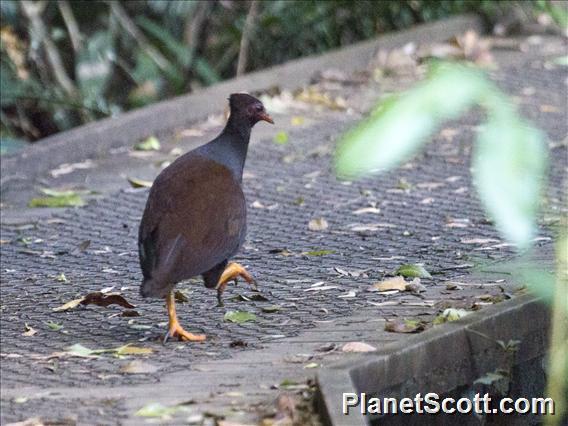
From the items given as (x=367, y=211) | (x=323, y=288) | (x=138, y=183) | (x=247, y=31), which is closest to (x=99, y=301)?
(x=323, y=288)

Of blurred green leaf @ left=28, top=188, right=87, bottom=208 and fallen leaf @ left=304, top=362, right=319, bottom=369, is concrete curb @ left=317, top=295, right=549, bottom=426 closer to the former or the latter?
fallen leaf @ left=304, top=362, right=319, bottom=369

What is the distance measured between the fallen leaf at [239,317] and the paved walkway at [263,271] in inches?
1.7

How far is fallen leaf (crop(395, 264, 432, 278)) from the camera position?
234 inches

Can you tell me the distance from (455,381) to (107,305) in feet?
5.58

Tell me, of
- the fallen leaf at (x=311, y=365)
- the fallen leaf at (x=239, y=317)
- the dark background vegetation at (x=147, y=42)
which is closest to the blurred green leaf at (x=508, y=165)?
the fallen leaf at (x=311, y=365)

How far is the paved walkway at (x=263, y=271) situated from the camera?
4.41 m

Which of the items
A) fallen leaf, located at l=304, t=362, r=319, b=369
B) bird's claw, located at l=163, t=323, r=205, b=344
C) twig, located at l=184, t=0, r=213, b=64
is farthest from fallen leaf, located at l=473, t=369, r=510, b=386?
twig, located at l=184, t=0, r=213, b=64

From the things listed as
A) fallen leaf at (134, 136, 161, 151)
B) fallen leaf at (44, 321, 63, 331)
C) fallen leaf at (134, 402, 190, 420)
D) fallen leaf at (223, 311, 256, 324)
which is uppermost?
fallen leaf at (134, 136, 161, 151)

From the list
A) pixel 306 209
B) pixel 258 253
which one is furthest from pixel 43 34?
pixel 258 253

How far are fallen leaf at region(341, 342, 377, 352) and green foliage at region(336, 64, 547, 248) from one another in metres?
2.84

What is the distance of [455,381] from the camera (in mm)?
4773

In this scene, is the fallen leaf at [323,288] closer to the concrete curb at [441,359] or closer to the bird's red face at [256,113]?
the bird's red face at [256,113]

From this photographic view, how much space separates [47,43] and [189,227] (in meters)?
6.85

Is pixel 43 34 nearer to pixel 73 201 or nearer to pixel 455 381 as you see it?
pixel 73 201
